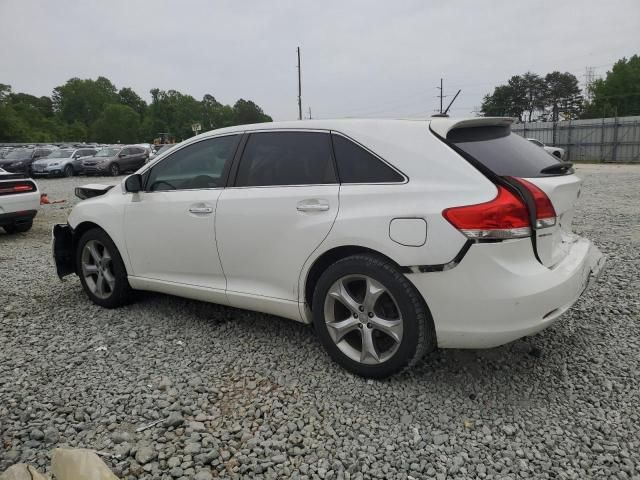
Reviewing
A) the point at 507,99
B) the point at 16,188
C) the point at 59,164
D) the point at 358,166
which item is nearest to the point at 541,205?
the point at 358,166

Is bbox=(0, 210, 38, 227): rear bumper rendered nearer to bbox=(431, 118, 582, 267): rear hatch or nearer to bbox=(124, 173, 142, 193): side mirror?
bbox=(124, 173, 142, 193): side mirror

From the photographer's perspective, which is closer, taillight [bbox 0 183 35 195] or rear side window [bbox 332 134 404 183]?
rear side window [bbox 332 134 404 183]

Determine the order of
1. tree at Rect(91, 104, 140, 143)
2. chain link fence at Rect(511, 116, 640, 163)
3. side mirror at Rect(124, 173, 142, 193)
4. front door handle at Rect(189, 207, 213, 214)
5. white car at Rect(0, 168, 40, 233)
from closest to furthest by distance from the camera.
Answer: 1. front door handle at Rect(189, 207, 213, 214)
2. side mirror at Rect(124, 173, 142, 193)
3. white car at Rect(0, 168, 40, 233)
4. chain link fence at Rect(511, 116, 640, 163)
5. tree at Rect(91, 104, 140, 143)

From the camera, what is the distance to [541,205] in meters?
2.69

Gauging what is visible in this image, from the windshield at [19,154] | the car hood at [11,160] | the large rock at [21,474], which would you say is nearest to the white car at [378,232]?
the large rock at [21,474]

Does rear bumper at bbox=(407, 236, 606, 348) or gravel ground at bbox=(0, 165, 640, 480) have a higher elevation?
rear bumper at bbox=(407, 236, 606, 348)

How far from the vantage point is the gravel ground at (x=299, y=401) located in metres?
2.39

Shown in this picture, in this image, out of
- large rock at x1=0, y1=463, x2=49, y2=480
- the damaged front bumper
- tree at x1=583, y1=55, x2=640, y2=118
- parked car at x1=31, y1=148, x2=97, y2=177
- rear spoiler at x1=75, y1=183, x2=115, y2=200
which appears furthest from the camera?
tree at x1=583, y1=55, x2=640, y2=118

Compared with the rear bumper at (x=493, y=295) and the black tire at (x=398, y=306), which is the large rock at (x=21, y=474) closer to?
the black tire at (x=398, y=306)

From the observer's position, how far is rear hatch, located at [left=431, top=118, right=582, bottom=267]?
2779 mm

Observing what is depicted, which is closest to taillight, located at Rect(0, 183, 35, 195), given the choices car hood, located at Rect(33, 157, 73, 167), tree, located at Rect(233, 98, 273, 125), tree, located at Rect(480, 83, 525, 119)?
car hood, located at Rect(33, 157, 73, 167)

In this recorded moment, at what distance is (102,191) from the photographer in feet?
16.1

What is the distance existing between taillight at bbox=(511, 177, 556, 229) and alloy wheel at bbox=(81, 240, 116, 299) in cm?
344

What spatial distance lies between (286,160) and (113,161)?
24.4m
